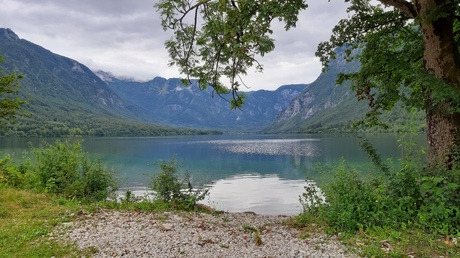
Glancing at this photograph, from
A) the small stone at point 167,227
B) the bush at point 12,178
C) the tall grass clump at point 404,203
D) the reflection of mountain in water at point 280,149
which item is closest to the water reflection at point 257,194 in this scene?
the bush at point 12,178

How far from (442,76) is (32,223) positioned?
11.8m

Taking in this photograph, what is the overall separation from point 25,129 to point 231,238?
199725mm

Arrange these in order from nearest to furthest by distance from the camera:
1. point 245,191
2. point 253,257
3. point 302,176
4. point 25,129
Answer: point 253,257 → point 245,191 → point 302,176 → point 25,129

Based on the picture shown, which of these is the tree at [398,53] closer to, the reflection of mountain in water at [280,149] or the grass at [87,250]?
the grass at [87,250]

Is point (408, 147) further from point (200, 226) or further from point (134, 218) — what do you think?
point (134, 218)

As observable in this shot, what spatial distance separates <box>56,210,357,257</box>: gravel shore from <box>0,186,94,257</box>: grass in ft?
1.33

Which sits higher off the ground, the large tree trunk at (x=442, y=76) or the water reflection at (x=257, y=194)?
the large tree trunk at (x=442, y=76)

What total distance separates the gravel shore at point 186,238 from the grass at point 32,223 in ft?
1.33

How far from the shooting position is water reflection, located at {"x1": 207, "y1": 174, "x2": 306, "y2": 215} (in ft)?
78.6

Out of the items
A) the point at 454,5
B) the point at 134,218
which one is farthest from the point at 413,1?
the point at 134,218

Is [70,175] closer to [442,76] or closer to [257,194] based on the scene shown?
[442,76]

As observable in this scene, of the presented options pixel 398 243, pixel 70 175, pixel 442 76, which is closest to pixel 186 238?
pixel 398 243

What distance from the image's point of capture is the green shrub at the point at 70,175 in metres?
14.0

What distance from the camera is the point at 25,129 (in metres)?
172
